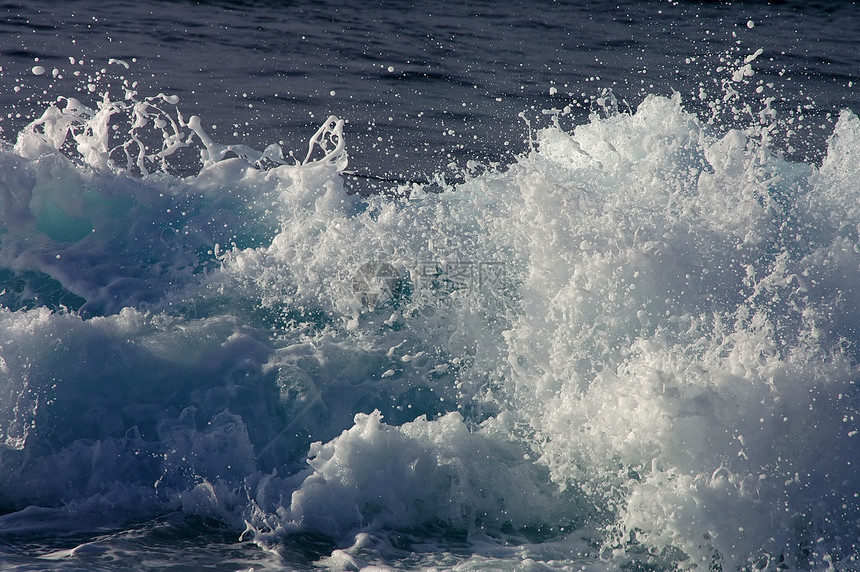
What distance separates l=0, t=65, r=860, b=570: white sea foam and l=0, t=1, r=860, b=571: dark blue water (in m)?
0.02

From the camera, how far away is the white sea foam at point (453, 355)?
12.8ft

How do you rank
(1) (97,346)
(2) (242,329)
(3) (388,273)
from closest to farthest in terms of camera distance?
1. (1) (97,346)
2. (2) (242,329)
3. (3) (388,273)

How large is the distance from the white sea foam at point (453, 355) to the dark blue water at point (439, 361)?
0.02m

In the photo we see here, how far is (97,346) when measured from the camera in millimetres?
4625

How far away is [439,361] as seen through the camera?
16.1 ft

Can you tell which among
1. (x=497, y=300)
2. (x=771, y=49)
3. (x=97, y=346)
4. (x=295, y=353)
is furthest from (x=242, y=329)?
(x=771, y=49)

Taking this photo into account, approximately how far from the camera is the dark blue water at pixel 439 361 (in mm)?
3818

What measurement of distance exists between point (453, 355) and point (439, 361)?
95 millimetres

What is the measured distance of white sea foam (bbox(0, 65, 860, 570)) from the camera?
3906mm

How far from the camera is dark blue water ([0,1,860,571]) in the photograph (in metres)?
3.82

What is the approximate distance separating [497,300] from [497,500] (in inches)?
56.8

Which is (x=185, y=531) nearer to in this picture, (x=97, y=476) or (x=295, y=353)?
(x=97, y=476)

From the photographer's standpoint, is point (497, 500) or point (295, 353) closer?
point (497, 500)

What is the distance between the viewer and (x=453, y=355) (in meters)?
4.93
